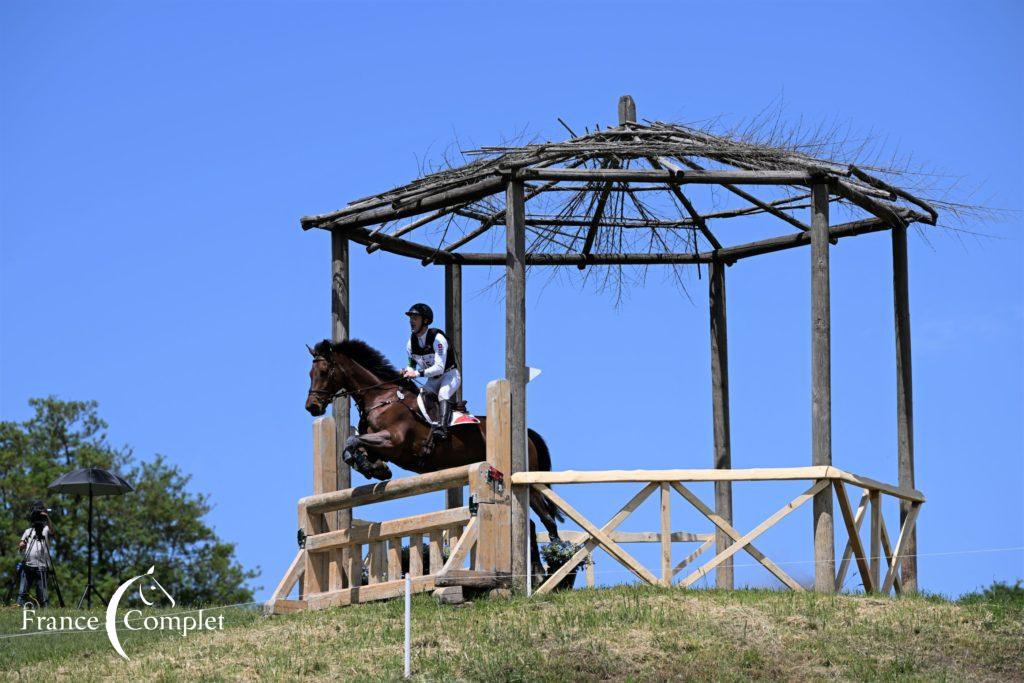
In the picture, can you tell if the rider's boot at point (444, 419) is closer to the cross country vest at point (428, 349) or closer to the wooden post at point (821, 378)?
the cross country vest at point (428, 349)

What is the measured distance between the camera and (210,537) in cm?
4519

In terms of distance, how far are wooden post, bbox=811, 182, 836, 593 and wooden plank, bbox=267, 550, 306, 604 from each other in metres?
6.15

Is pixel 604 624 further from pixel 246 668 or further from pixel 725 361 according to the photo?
pixel 725 361

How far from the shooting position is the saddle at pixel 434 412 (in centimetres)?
2019

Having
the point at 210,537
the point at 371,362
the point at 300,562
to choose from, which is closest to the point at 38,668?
the point at 300,562

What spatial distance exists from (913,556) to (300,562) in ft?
24.8

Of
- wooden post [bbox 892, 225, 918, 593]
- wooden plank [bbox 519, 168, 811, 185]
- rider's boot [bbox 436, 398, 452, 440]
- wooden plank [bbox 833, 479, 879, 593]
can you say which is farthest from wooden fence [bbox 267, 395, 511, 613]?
wooden post [bbox 892, 225, 918, 593]

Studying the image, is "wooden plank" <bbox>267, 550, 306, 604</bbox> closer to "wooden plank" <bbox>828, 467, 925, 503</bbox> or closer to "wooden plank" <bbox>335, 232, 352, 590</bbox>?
"wooden plank" <bbox>335, 232, 352, 590</bbox>

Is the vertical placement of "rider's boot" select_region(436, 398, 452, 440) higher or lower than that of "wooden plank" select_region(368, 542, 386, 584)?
higher

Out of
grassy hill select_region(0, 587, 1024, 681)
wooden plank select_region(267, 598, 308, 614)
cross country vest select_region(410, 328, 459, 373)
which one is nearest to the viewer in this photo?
grassy hill select_region(0, 587, 1024, 681)

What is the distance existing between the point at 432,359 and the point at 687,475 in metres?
3.59

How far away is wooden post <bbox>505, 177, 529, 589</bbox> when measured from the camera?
61.8 feet

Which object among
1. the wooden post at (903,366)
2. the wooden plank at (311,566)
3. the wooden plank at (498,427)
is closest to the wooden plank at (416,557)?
the wooden plank at (498,427)

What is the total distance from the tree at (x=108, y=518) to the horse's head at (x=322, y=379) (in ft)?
76.4
